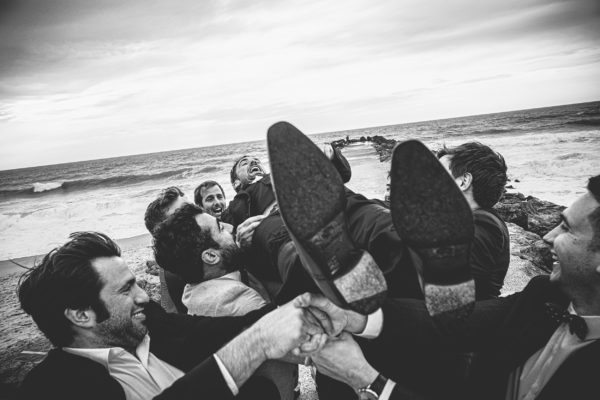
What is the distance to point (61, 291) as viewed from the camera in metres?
1.53

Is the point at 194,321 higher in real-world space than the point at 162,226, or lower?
lower

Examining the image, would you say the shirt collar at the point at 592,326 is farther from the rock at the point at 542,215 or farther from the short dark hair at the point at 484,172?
the rock at the point at 542,215

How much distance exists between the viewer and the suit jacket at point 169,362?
1199 mm

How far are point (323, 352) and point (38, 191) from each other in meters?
30.7

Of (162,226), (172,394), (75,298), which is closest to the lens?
(172,394)

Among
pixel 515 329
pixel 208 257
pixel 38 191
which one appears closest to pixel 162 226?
pixel 208 257

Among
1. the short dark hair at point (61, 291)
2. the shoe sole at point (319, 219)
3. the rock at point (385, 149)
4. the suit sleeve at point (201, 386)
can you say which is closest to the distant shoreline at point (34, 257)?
the short dark hair at point (61, 291)

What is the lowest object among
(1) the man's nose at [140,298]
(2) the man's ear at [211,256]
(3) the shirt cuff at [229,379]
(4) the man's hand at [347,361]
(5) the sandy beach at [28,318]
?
(5) the sandy beach at [28,318]

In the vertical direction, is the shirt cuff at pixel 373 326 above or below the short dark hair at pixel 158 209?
below

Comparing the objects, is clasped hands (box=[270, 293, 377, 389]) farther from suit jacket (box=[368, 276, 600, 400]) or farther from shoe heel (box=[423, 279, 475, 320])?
shoe heel (box=[423, 279, 475, 320])

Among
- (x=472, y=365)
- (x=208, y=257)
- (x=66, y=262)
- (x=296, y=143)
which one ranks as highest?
(x=296, y=143)

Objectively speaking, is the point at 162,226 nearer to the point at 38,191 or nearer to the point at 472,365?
the point at 472,365

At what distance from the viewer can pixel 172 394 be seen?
118 centimetres

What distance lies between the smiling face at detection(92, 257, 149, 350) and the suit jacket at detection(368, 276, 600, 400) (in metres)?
1.31
